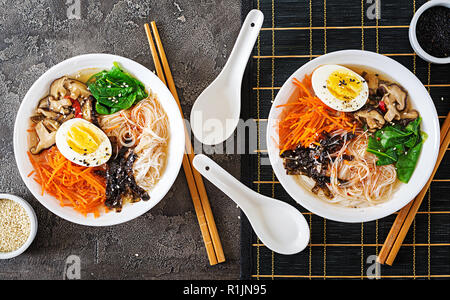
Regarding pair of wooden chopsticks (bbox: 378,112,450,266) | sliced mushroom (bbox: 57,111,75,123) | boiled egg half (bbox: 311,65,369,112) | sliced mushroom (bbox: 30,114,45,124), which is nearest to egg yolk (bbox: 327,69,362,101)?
boiled egg half (bbox: 311,65,369,112)

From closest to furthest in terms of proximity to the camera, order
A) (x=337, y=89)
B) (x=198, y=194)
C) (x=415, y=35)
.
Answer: (x=337, y=89) < (x=415, y=35) < (x=198, y=194)

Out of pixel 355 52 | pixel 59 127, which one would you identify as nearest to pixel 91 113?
pixel 59 127

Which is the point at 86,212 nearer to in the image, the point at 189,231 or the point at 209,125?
the point at 189,231

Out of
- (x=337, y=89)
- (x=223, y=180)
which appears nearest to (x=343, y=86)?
→ (x=337, y=89)

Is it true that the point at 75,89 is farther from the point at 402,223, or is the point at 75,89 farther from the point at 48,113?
the point at 402,223

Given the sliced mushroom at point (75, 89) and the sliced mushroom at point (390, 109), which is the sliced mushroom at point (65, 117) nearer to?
the sliced mushroom at point (75, 89)

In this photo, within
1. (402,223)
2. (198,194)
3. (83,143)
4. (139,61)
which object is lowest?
(402,223)
